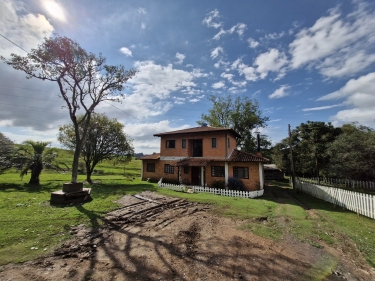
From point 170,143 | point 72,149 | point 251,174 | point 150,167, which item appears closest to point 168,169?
point 150,167

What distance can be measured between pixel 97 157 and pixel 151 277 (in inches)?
810

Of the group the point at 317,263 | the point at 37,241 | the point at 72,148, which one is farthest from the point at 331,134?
the point at 72,148

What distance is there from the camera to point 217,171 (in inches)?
762

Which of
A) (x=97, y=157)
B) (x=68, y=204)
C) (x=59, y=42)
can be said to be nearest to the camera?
(x=68, y=204)

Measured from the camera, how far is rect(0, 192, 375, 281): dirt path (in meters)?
3.94

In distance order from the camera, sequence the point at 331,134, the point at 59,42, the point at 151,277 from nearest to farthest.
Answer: the point at 151,277, the point at 59,42, the point at 331,134

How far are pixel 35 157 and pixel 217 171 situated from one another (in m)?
17.3

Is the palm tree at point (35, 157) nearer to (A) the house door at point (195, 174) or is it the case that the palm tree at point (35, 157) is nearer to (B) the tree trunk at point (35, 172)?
(B) the tree trunk at point (35, 172)

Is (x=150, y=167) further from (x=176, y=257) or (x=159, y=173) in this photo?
(x=176, y=257)

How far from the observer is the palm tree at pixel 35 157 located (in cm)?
1559

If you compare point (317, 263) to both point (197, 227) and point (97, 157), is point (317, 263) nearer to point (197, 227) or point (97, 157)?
point (197, 227)

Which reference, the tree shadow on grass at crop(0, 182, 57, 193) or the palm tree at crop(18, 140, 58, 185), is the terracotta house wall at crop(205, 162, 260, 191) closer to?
the tree shadow on grass at crop(0, 182, 57, 193)

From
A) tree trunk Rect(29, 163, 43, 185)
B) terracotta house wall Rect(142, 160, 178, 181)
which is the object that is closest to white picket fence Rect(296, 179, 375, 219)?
terracotta house wall Rect(142, 160, 178, 181)

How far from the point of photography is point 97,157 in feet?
71.1
